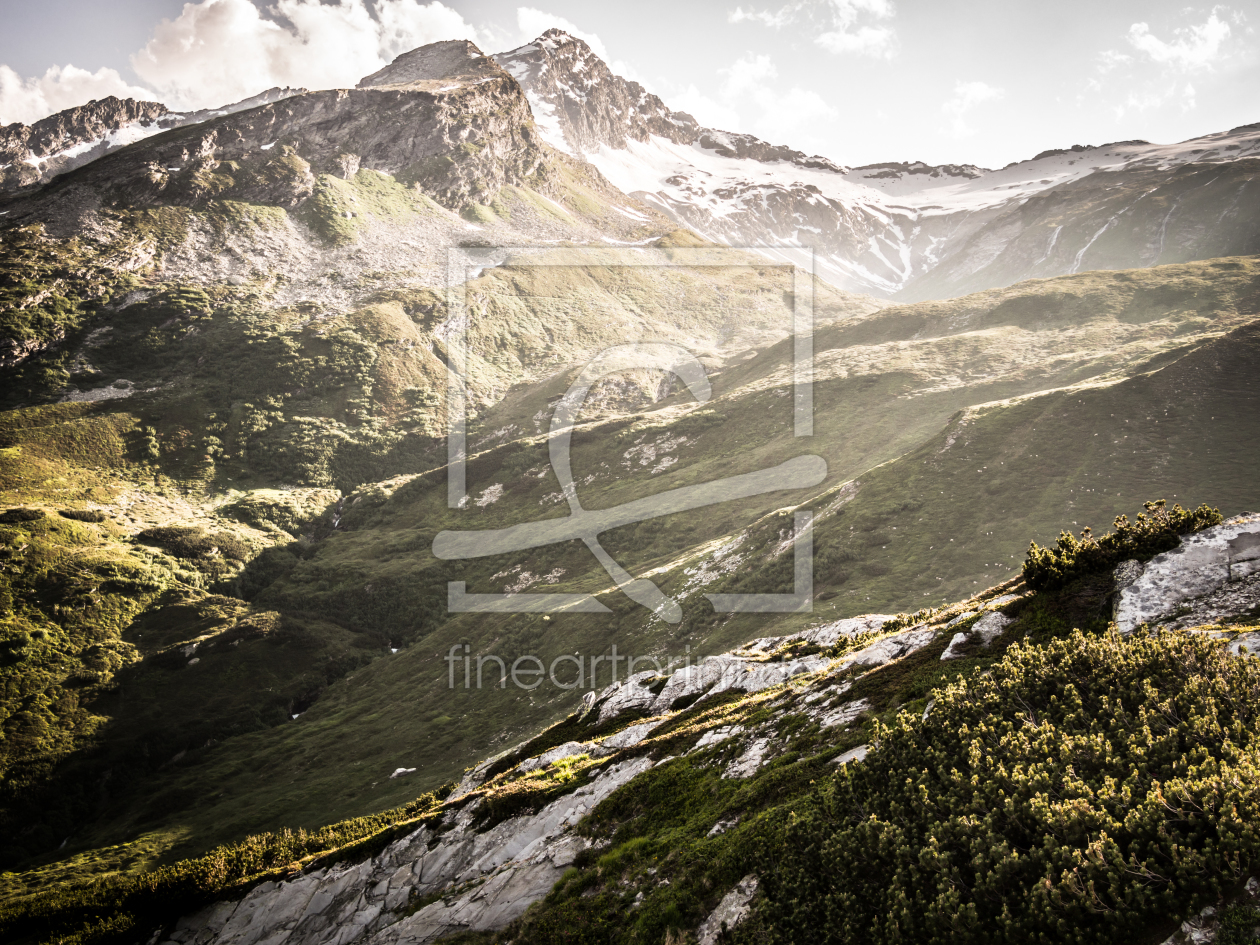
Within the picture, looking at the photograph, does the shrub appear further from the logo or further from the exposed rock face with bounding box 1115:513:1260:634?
the exposed rock face with bounding box 1115:513:1260:634

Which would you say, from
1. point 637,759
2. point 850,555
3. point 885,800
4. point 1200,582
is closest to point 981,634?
point 1200,582

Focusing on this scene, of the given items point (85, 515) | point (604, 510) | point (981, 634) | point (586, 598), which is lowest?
point (586, 598)

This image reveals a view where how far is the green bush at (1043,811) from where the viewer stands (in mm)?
8188

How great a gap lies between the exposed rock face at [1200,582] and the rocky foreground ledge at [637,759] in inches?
1.3

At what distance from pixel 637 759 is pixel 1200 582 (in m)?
16.6

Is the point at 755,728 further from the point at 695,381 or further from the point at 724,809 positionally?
the point at 695,381

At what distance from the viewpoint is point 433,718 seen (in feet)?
191

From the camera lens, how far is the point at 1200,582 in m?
14.5

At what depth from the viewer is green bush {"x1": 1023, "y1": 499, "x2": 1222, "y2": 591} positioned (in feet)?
51.9

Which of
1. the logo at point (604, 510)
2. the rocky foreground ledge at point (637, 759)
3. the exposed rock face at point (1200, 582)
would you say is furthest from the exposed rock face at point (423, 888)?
the logo at point (604, 510)

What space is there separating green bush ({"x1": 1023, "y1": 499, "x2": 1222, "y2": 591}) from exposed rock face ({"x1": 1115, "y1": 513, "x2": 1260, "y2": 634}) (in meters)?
0.29

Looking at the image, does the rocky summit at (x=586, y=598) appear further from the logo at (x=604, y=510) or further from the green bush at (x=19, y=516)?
the logo at (x=604, y=510)

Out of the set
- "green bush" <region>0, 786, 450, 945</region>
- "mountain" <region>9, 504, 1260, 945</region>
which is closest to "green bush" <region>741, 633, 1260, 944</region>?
"mountain" <region>9, 504, 1260, 945</region>

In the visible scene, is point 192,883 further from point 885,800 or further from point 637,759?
point 885,800
